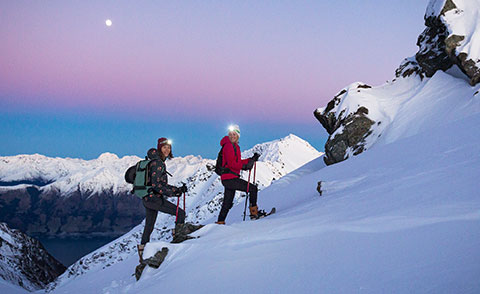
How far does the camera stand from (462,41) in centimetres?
2131

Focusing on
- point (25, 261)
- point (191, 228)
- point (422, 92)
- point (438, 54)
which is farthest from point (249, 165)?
point (25, 261)

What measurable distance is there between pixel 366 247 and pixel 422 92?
78.4 ft

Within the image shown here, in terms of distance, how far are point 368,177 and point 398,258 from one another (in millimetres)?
6268

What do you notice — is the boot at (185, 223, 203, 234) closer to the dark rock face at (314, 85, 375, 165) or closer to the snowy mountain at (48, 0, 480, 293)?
the snowy mountain at (48, 0, 480, 293)

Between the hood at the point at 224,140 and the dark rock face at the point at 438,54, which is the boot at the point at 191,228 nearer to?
the hood at the point at 224,140

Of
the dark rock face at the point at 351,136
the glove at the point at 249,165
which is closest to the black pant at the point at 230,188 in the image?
the glove at the point at 249,165

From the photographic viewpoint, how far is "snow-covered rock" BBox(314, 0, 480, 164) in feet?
65.4

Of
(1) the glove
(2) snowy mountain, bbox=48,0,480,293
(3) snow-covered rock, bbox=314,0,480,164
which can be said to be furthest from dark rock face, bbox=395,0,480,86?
(1) the glove

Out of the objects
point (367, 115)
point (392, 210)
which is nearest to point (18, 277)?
point (367, 115)

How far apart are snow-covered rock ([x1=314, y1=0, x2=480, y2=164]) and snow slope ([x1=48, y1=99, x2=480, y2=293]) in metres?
14.2

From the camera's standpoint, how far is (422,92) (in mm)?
23359

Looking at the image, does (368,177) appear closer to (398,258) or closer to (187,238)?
(187,238)

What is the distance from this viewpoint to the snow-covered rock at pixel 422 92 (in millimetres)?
19938

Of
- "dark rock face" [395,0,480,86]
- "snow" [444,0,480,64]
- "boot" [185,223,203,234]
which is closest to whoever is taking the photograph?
"boot" [185,223,203,234]
